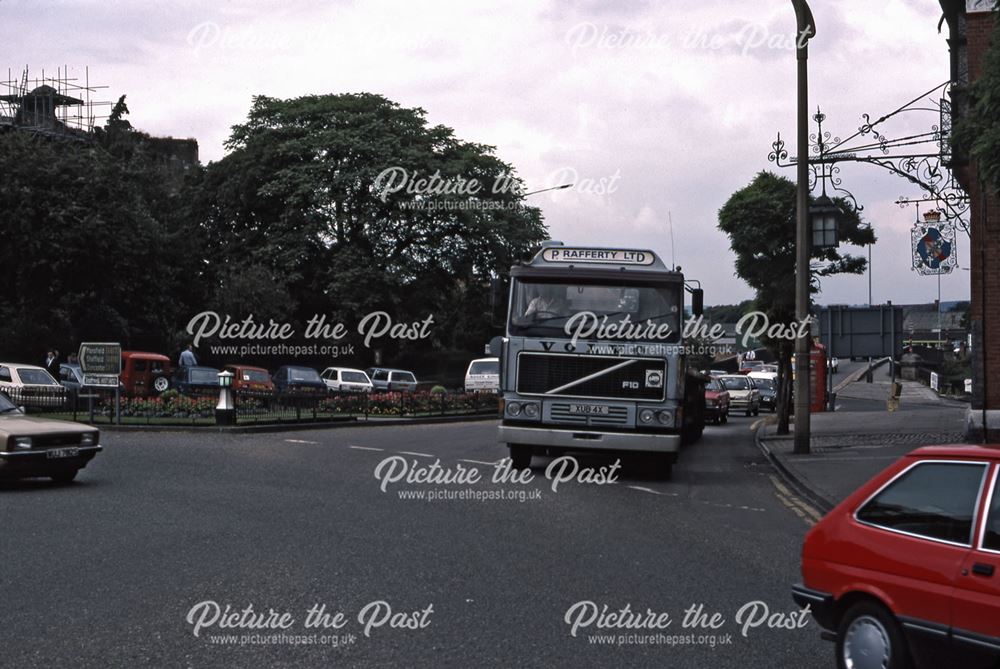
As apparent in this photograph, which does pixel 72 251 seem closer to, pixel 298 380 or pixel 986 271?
pixel 298 380

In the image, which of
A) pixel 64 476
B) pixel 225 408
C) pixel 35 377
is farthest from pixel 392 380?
pixel 64 476

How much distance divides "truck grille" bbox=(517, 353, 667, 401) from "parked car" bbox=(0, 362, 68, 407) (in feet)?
54.4

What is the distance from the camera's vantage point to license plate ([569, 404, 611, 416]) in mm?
17500

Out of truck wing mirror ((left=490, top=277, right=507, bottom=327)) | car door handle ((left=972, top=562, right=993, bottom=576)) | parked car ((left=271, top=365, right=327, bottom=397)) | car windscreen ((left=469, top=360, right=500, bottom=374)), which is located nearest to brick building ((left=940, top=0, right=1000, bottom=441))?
truck wing mirror ((left=490, top=277, right=507, bottom=327))

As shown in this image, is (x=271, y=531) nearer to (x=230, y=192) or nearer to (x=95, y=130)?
(x=230, y=192)

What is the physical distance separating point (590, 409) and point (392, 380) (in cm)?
3651

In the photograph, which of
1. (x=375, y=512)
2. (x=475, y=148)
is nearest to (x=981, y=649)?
(x=375, y=512)

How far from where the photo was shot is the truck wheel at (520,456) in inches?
741

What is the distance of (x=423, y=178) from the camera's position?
55.2 metres

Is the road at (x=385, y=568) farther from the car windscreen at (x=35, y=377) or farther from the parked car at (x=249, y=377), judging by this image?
the parked car at (x=249, y=377)

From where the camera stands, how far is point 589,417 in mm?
17500

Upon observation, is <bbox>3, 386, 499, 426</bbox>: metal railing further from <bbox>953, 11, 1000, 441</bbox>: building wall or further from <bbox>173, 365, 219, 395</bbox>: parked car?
<bbox>953, 11, 1000, 441</bbox>: building wall

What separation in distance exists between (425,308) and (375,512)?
43.6m

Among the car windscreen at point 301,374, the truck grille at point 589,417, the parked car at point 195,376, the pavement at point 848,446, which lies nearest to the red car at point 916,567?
the pavement at point 848,446
